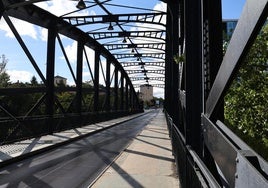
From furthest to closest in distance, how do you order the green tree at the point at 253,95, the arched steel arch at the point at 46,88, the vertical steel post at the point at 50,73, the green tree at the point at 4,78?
1. the green tree at the point at 4,78
2. the vertical steel post at the point at 50,73
3. the arched steel arch at the point at 46,88
4. the green tree at the point at 253,95

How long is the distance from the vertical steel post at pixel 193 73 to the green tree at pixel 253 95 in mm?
728

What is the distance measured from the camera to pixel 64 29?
2573 cm

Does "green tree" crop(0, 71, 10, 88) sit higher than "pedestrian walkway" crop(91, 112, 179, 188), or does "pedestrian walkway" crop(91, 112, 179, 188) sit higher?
"green tree" crop(0, 71, 10, 88)

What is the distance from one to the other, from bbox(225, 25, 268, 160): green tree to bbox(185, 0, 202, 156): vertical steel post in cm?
73

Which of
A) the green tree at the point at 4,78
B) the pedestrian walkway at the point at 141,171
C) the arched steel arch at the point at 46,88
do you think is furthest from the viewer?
the green tree at the point at 4,78

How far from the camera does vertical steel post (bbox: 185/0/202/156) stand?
18.1 ft

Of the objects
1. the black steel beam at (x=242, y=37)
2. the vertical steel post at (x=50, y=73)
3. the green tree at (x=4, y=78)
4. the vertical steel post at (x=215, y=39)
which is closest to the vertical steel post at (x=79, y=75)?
the vertical steel post at (x=50, y=73)

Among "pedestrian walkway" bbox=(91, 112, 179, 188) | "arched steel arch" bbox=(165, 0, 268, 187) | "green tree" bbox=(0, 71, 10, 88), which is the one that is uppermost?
"green tree" bbox=(0, 71, 10, 88)

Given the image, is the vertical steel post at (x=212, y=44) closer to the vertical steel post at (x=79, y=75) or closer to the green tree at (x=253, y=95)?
the green tree at (x=253, y=95)

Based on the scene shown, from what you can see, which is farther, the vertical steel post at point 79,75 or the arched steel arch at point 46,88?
the vertical steel post at point 79,75

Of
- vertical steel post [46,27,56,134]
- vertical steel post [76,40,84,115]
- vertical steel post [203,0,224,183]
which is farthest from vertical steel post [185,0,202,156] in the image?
vertical steel post [76,40,84,115]

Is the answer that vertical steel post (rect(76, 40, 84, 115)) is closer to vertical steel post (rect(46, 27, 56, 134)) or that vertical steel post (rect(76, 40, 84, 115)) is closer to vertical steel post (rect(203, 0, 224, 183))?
vertical steel post (rect(46, 27, 56, 134))

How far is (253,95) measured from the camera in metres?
6.31

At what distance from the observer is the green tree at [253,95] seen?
5992 mm
